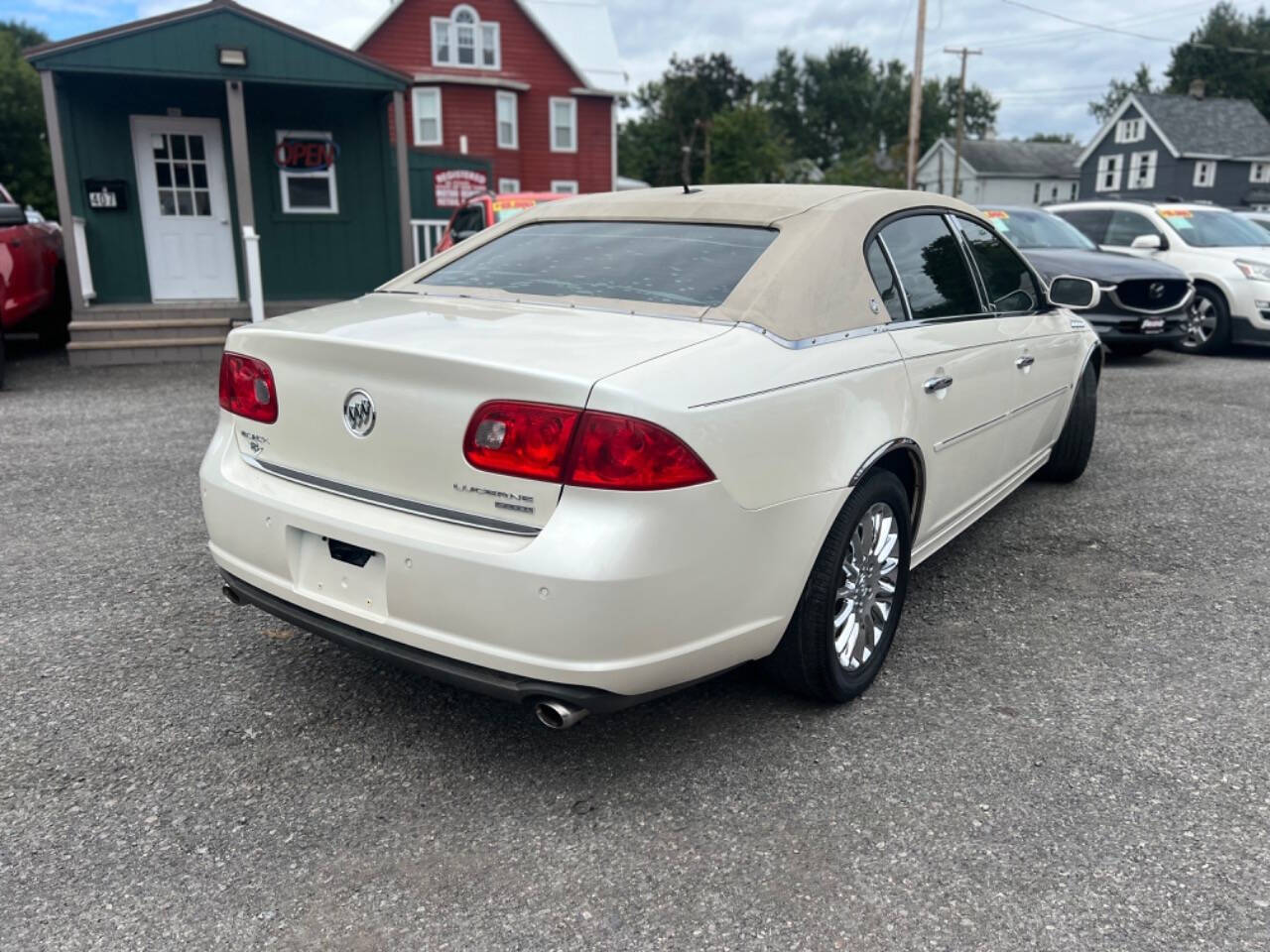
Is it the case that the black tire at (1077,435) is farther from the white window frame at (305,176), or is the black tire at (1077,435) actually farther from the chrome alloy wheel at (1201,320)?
the white window frame at (305,176)

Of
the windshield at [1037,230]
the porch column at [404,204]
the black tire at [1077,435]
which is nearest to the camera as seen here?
the black tire at [1077,435]

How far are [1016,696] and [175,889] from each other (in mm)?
2431

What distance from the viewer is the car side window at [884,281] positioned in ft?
10.6

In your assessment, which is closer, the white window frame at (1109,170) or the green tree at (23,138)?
the green tree at (23,138)

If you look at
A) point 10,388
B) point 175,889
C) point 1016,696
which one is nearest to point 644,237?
point 1016,696

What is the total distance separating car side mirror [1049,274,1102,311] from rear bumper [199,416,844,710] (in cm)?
251

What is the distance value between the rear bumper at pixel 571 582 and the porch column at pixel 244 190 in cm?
912

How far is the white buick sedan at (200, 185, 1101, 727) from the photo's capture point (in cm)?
230

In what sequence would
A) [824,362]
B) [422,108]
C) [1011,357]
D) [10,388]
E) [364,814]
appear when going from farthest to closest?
[422,108], [10,388], [1011,357], [824,362], [364,814]

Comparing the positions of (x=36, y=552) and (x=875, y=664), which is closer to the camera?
(x=875, y=664)

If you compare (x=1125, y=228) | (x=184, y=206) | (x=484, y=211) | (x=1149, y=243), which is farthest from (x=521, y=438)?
(x=184, y=206)

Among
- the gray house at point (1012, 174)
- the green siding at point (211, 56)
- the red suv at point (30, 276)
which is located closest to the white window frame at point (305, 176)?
the green siding at point (211, 56)

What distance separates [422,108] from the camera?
91.4 feet

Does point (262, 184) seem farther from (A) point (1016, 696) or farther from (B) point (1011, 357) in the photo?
(A) point (1016, 696)
